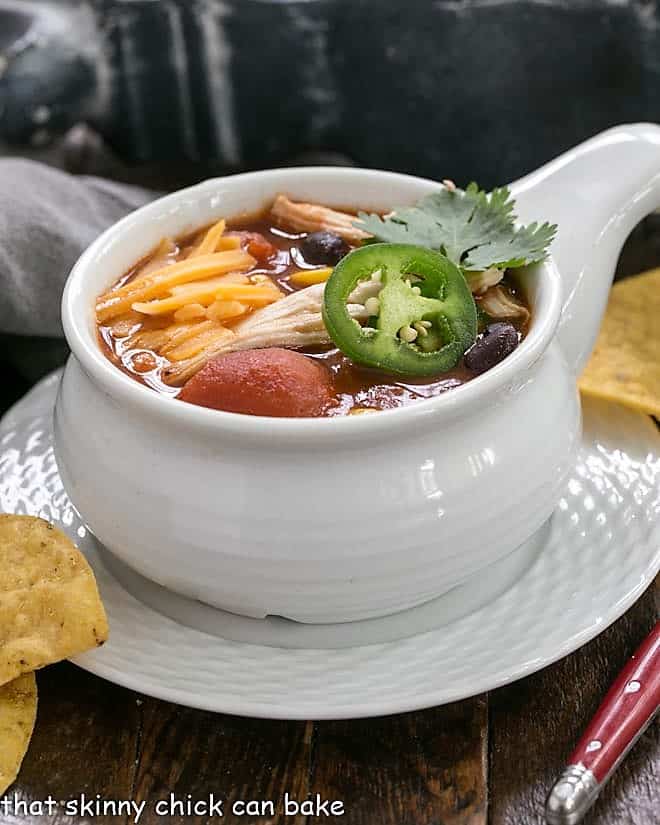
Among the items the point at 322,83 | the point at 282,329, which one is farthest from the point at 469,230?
the point at 322,83

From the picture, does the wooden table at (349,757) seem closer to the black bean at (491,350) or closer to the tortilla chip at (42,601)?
the tortilla chip at (42,601)

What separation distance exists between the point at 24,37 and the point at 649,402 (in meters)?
1.90

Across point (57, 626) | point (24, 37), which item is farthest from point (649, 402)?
point (24, 37)

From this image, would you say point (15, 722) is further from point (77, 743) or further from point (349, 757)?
point (349, 757)

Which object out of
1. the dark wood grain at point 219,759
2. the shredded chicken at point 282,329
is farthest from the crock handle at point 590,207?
the dark wood grain at point 219,759

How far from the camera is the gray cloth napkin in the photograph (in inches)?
85.4

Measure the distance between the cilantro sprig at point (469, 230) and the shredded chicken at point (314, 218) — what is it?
9 cm

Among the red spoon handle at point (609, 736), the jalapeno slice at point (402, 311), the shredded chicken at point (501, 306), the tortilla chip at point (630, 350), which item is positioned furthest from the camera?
the tortilla chip at point (630, 350)

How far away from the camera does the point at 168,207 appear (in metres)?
→ 1.90

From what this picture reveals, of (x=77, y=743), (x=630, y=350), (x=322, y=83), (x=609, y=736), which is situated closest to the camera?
(x=609, y=736)

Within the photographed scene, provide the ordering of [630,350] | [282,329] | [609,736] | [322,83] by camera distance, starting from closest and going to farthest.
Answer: [609,736], [282,329], [630,350], [322,83]

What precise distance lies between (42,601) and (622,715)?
72 centimetres

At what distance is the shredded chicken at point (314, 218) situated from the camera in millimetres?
1877

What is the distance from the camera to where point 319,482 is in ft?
4.73
